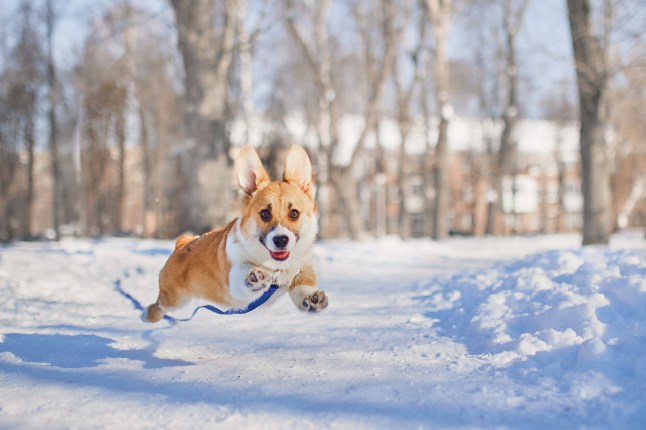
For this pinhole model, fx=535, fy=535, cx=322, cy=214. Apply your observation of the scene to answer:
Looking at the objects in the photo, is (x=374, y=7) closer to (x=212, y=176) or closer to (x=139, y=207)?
(x=212, y=176)

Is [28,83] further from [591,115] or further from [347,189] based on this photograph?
[591,115]

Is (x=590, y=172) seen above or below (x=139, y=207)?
above

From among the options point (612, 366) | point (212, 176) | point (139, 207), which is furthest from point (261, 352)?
point (139, 207)

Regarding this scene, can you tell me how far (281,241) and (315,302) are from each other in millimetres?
452

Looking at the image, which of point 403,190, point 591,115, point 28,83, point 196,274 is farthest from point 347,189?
point 28,83

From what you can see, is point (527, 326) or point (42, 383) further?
point (527, 326)

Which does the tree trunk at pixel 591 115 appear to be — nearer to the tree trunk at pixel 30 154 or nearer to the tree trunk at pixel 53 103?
the tree trunk at pixel 53 103

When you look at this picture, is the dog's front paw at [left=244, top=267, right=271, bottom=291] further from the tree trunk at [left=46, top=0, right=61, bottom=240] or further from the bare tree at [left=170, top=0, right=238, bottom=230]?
the tree trunk at [left=46, top=0, right=61, bottom=240]

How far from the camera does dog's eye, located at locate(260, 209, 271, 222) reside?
3.38 m

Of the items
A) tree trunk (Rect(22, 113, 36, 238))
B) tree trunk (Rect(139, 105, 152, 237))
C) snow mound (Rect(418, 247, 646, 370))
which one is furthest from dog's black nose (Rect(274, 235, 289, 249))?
tree trunk (Rect(22, 113, 36, 238))

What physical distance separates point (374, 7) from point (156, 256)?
49.5ft

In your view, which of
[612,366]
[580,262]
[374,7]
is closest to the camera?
[612,366]

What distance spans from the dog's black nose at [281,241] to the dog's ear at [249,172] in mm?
525

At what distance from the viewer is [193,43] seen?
474 inches
